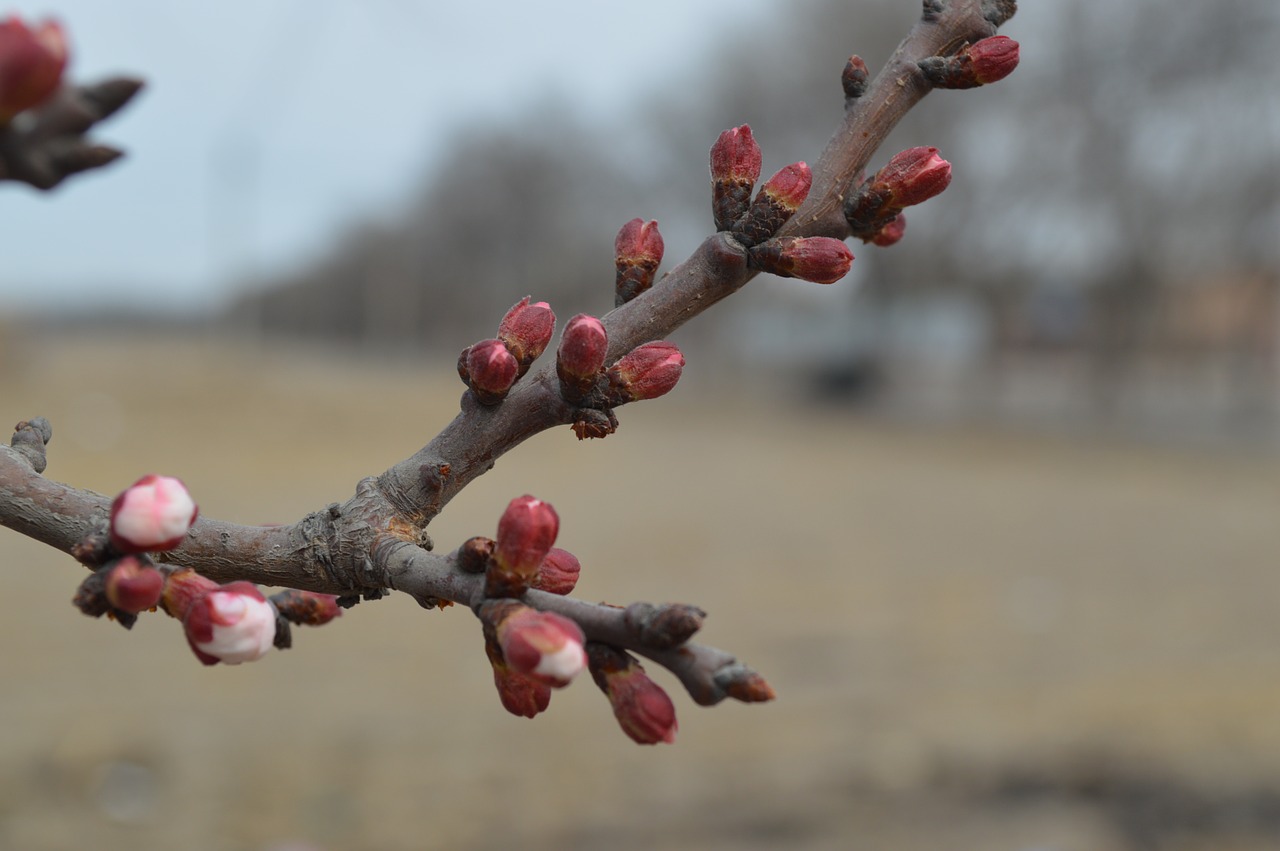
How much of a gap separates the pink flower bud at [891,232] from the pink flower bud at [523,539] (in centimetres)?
50

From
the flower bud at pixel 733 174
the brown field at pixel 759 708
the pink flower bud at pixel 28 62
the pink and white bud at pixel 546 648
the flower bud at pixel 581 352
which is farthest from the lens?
the brown field at pixel 759 708

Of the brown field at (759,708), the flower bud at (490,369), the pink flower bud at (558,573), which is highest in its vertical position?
the brown field at (759,708)

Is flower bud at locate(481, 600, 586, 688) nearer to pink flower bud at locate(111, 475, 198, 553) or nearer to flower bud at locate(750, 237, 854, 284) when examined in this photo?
pink flower bud at locate(111, 475, 198, 553)

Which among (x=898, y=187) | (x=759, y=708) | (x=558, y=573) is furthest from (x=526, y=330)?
(x=759, y=708)

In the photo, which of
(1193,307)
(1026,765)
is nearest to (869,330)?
(1193,307)

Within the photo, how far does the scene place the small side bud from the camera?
112 centimetres

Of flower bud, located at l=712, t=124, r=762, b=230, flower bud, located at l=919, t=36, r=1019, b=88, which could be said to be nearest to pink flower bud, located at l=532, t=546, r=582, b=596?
flower bud, located at l=712, t=124, r=762, b=230

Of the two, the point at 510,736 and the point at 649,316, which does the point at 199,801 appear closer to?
the point at 510,736

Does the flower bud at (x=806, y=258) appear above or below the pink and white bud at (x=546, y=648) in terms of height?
above

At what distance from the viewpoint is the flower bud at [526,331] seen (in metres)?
1.03

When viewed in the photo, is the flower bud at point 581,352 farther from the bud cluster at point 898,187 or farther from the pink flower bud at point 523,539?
the bud cluster at point 898,187

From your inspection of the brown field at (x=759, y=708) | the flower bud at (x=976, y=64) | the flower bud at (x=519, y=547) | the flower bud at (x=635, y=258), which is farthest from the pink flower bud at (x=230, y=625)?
the brown field at (x=759, y=708)

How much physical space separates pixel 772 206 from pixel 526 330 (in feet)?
0.83

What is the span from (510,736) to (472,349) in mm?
6043
